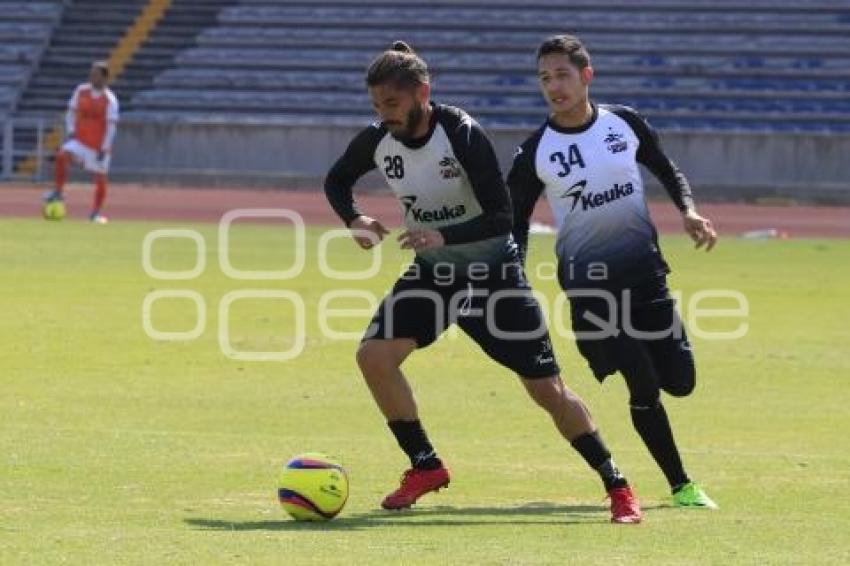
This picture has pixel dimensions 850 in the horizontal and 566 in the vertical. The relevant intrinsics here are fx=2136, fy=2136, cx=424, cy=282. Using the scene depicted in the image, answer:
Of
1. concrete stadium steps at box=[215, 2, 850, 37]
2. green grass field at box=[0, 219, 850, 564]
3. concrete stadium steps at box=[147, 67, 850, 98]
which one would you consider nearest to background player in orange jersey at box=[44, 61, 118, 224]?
green grass field at box=[0, 219, 850, 564]

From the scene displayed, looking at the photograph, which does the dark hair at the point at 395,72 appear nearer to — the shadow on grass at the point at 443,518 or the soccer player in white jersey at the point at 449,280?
the soccer player in white jersey at the point at 449,280

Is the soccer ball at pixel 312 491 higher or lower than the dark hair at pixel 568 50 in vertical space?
lower

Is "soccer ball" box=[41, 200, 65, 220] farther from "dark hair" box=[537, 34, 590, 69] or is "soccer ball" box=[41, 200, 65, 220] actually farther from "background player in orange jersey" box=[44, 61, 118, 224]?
"dark hair" box=[537, 34, 590, 69]

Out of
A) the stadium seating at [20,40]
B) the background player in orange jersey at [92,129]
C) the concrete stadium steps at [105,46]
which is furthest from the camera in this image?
the stadium seating at [20,40]

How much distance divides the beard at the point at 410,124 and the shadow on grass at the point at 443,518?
1.70 m

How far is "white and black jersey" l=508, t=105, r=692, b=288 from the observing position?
392 inches

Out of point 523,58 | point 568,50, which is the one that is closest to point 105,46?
point 523,58

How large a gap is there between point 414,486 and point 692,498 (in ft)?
4.22

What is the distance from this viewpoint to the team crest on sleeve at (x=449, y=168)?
9.58 meters

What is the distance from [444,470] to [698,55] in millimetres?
37092

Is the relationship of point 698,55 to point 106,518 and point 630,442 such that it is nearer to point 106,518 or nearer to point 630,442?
point 630,442

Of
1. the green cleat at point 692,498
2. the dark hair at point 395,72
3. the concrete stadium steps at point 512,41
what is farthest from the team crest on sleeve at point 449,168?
the concrete stadium steps at point 512,41

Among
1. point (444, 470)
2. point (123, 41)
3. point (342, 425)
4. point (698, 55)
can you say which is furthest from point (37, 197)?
point (444, 470)

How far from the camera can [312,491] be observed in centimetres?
923
